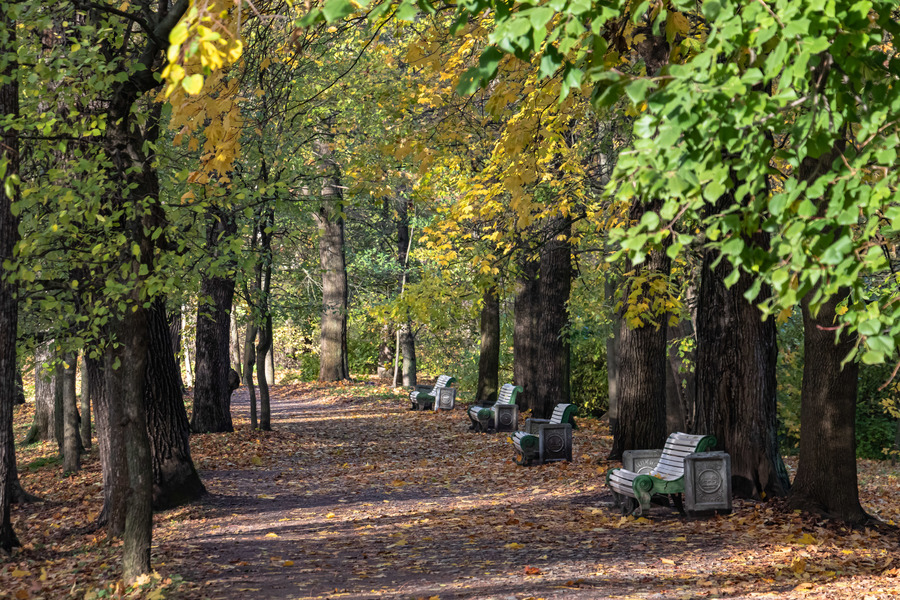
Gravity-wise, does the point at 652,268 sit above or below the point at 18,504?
above

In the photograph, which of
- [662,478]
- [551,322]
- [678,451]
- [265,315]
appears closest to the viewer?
[662,478]

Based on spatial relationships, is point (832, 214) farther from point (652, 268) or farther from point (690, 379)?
point (690, 379)

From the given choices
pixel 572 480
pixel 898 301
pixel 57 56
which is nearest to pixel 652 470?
pixel 572 480

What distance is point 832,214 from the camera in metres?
2.69


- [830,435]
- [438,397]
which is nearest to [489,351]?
[438,397]

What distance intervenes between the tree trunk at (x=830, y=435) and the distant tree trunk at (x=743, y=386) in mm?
661

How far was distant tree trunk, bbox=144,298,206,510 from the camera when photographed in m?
9.70

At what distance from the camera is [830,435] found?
822 centimetres

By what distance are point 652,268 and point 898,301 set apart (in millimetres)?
7675

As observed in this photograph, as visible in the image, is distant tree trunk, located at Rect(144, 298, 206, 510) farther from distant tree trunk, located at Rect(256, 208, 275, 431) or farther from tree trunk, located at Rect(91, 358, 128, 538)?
distant tree trunk, located at Rect(256, 208, 275, 431)

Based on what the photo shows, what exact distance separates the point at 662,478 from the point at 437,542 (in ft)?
7.75

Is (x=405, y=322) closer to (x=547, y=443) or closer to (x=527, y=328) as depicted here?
(x=527, y=328)

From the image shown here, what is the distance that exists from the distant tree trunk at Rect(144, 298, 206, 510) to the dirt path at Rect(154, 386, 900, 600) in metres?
0.38

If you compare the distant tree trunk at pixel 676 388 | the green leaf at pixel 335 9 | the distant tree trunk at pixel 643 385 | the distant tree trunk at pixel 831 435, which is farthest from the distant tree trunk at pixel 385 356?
the green leaf at pixel 335 9
